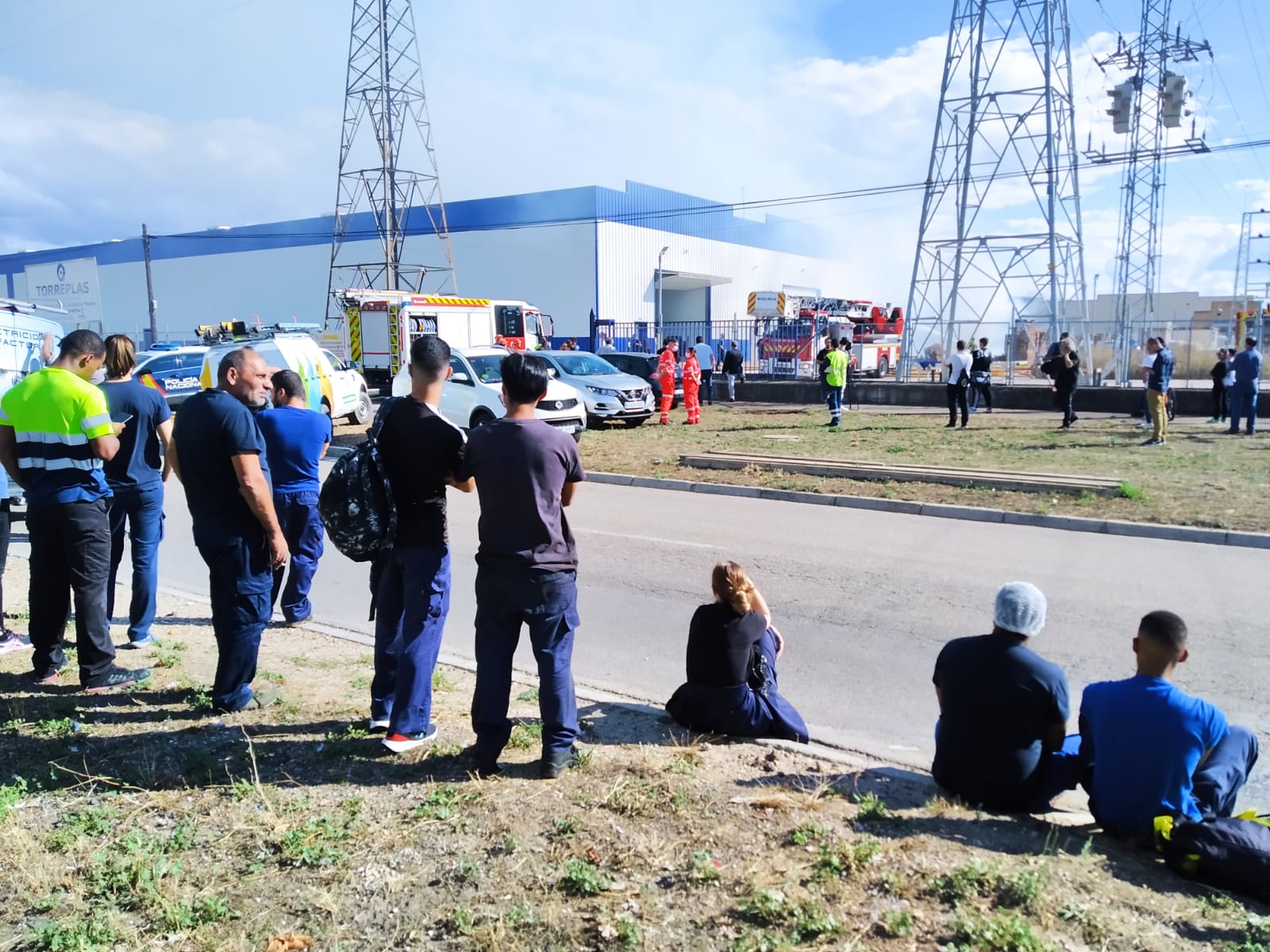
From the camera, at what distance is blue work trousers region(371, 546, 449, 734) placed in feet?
14.0

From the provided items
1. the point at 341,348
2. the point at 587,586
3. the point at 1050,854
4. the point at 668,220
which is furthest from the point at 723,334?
the point at 1050,854

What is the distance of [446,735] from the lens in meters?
4.63

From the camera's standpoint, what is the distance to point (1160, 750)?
3574 millimetres

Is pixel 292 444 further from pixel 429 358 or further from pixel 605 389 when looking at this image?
pixel 605 389

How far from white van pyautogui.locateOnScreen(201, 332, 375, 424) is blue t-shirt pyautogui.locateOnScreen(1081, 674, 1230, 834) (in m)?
15.2

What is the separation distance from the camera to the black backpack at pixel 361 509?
4.15 m

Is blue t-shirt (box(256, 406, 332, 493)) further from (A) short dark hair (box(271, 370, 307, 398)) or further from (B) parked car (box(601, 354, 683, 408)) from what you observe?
(B) parked car (box(601, 354, 683, 408))

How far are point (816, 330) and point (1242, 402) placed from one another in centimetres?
1494

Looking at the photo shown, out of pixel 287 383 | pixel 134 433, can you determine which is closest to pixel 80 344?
pixel 134 433

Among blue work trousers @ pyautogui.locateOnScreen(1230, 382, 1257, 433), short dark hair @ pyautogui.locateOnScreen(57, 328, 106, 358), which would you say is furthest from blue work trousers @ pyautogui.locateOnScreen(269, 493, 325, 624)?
blue work trousers @ pyautogui.locateOnScreen(1230, 382, 1257, 433)

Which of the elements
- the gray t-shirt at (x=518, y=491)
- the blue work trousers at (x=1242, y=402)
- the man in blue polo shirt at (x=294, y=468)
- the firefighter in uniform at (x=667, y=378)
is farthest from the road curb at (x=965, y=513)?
the blue work trousers at (x=1242, y=402)

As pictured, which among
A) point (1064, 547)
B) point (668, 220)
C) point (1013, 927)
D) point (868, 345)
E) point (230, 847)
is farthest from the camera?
point (668, 220)

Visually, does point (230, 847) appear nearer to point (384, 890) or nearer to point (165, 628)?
point (384, 890)

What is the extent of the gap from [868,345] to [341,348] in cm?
2017
